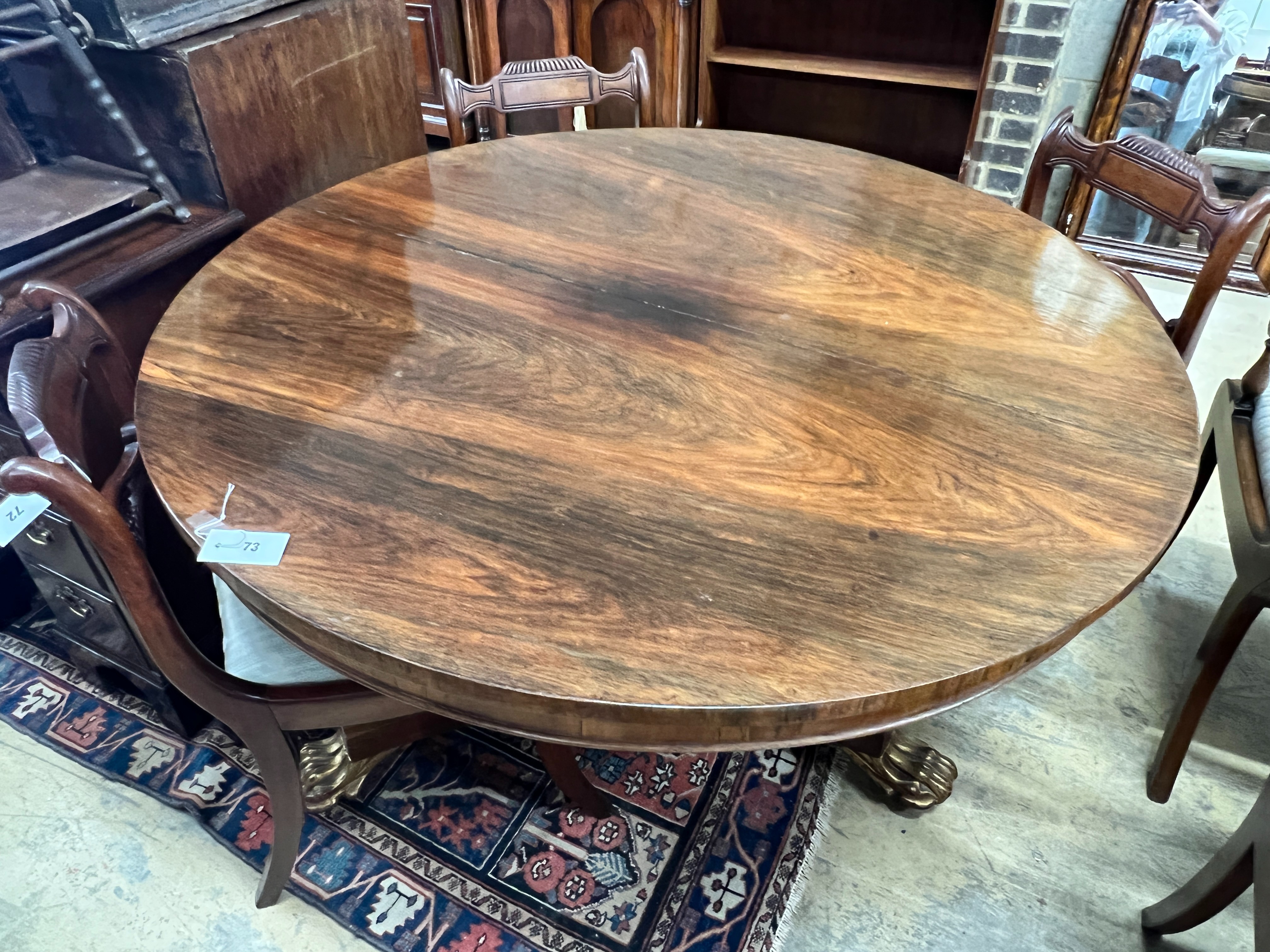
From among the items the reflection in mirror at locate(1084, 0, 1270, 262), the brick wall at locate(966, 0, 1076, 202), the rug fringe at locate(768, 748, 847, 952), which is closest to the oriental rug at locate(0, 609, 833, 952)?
the rug fringe at locate(768, 748, 847, 952)

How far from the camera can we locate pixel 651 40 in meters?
2.80

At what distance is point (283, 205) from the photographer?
5.34 feet

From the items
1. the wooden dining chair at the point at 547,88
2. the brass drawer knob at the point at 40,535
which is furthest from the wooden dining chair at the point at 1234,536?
the brass drawer knob at the point at 40,535

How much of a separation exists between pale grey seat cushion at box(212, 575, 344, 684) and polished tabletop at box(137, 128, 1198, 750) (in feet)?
1.02

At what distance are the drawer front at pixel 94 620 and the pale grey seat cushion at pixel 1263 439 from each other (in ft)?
5.72

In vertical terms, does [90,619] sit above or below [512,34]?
below

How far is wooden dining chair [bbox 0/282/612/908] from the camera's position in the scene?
835 mm

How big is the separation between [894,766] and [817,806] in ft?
0.46

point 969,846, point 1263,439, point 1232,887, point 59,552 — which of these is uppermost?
point 1263,439

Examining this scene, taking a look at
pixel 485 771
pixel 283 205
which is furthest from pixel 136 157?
pixel 485 771

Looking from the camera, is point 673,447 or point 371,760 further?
point 371,760

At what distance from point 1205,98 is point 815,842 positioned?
252 cm

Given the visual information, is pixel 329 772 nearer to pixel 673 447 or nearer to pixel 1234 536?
pixel 673 447

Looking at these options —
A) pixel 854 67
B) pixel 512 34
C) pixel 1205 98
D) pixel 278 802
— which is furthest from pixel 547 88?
pixel 1205 98
